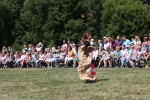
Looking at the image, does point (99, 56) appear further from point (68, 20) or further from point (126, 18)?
point (68, 20)

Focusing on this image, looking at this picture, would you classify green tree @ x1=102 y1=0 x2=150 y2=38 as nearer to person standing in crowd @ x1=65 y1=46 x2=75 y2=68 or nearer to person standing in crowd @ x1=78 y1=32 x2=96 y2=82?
person standing in crowd @ x1=65 y1=46 x2=75 y2=68

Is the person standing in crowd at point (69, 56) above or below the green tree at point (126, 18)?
below

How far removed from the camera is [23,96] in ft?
31.0

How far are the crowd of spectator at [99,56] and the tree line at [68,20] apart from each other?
2829 cm

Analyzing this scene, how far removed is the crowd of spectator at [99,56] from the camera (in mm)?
18766

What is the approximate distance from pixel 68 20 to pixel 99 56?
36.2 meters

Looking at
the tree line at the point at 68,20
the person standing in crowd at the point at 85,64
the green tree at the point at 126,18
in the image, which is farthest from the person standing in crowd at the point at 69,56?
the green tree at the point at 126,18

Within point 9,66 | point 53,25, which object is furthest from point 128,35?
point 9,66

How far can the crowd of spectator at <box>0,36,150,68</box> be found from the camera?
61.6ft

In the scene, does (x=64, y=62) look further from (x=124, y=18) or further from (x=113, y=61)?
(x=124, y=18)

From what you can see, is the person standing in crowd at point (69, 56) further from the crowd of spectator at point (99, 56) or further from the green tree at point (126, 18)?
the green tree at point (126, 18)

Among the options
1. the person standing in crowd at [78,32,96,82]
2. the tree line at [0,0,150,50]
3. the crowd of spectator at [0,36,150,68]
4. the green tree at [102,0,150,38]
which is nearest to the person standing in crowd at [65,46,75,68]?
the crowd of spectator at [0,36,150,68]

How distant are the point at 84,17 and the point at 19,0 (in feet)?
41.2

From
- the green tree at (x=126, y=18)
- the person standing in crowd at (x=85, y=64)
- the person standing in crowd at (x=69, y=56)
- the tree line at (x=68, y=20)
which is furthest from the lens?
the tree line at (x=68, y=20)
